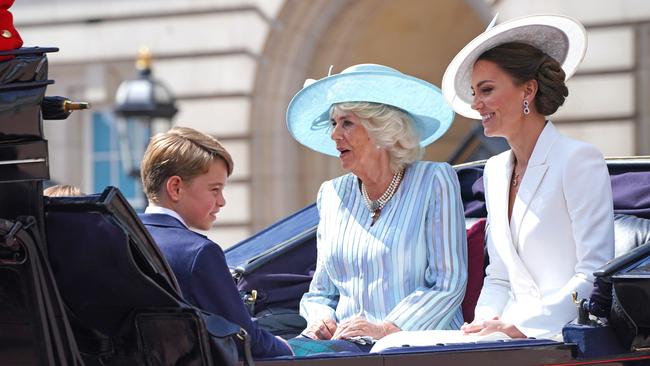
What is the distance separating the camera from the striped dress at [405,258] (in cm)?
409

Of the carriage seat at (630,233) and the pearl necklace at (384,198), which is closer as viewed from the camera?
the carriage seat at (630,233)

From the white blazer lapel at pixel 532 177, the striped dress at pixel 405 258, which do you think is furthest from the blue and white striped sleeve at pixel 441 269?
the white blazer lapel at pixel 532 177

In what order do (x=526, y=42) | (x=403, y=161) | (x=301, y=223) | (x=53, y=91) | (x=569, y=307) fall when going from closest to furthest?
(x=569, y=307) < (x=526, y=42) < (x=403, y=161) < (x=301, y=223) < (x=53, y=91)

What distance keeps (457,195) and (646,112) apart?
7.19 m

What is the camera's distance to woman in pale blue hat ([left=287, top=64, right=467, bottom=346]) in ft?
13.5

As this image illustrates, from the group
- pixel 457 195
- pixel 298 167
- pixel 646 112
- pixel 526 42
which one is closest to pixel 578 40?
pixel 526 42

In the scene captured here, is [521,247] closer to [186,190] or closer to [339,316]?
[339,316]

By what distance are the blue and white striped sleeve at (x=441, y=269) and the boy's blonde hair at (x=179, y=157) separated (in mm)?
884

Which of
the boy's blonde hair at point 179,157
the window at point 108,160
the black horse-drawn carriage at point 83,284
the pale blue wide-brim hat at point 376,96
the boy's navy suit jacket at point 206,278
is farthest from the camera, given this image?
the window at point 108,160

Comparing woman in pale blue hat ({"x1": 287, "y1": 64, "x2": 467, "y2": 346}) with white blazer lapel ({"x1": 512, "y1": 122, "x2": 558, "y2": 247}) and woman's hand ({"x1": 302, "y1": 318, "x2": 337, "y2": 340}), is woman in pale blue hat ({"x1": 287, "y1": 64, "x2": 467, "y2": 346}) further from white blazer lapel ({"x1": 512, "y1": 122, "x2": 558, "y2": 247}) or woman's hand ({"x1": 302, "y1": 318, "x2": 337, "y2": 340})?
white blazer lapel ({"x1": 512, "y1": 122, "x2": 558, "y2": 247})

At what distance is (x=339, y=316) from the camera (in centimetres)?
430

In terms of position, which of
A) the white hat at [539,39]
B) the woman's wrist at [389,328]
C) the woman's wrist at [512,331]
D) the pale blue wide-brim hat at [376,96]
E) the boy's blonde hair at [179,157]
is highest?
the white hat at [539,39]

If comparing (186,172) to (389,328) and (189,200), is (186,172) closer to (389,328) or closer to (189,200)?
(189,200)

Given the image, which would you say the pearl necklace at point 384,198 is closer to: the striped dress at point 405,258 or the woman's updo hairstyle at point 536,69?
the striped dress at point 405,258
